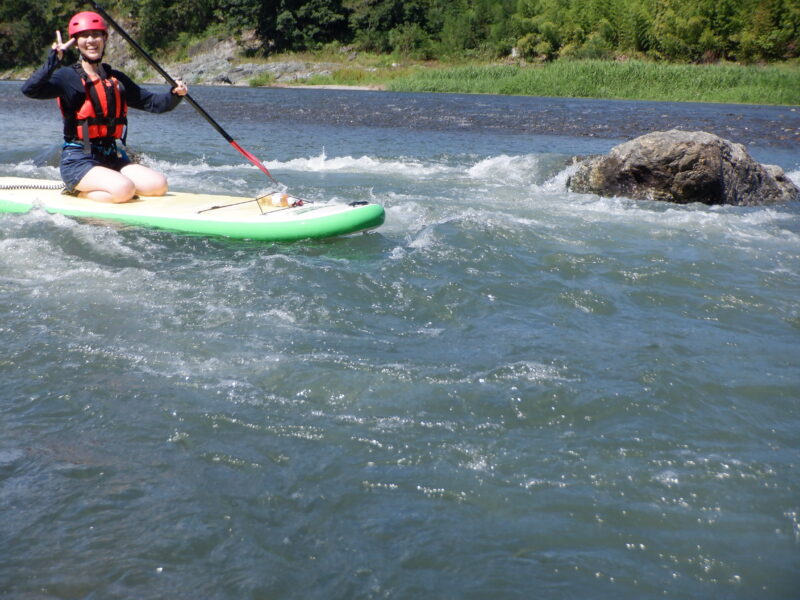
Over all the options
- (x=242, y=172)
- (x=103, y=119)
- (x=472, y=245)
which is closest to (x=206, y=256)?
(x=103, y=119)

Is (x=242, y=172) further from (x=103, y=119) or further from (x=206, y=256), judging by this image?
(x=206, y=256)

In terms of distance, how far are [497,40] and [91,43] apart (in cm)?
4029

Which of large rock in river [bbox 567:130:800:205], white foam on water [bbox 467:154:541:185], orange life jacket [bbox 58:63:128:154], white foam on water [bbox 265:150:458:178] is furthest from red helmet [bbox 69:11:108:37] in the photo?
large rock in river [bbox 567:130:800:205]

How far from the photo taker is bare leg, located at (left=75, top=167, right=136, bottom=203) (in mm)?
5973

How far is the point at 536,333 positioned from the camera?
405 cm

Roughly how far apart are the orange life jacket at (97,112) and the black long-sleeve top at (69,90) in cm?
4

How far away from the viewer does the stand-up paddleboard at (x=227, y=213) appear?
18.2 ft

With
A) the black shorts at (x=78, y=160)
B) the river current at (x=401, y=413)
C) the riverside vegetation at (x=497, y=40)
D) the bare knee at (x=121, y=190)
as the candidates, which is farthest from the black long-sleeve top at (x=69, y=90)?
the riverside vegetation at (x=497, y=40)

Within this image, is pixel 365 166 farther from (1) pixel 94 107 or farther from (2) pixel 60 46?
(2) pixel 60 46

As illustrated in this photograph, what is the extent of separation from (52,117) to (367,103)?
32.2 ft

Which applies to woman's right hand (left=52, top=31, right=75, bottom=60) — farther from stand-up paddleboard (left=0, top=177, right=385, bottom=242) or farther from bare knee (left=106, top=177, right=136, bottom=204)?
stand-up paddleboard (left=0, top=177, right=385, bottom=242)

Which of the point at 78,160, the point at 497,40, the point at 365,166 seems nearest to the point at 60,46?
the point at 78,160

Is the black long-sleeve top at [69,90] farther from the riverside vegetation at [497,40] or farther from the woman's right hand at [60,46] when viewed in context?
the riverside vegetation at [497,40]

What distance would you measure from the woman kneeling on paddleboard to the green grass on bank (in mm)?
23261
